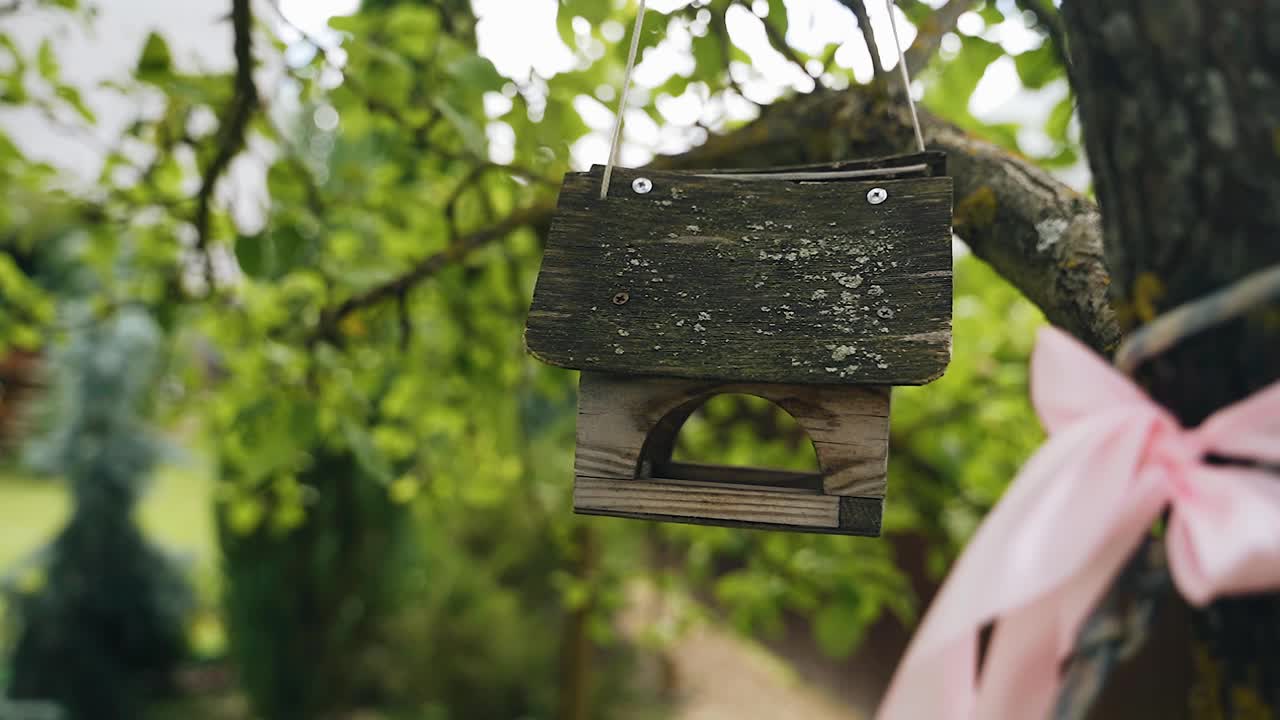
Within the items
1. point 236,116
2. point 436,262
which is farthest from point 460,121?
point 236,116

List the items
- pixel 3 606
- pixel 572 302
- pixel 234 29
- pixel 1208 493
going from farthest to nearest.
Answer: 1. pixel 3 606
2. pixel 234 29
3. pixel 572 302
4. pixel 1208 493

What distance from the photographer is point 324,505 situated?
558cm

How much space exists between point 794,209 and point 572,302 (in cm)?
28

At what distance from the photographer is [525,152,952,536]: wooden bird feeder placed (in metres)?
1.07

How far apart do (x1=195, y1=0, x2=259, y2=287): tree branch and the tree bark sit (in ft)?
5.37

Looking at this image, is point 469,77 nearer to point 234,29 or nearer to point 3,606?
point 234,29

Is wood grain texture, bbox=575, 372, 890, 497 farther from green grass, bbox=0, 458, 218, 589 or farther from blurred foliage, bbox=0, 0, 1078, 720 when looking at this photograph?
green grass, bbox=0, 458, 218, 589

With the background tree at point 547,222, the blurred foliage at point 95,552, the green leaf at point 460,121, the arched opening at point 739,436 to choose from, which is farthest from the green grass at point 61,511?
the green leaf at point 460,121

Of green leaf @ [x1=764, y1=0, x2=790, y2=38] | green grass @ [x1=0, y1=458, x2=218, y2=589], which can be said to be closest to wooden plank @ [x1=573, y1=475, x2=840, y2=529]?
green leaf @ [x1=764, y1=0, x2=790, y2=38]

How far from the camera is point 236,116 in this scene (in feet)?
6.66

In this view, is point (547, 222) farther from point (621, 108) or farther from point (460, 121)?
point (621, 108)

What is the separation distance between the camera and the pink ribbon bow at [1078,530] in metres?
0.60

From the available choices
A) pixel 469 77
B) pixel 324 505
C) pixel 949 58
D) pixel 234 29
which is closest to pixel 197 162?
pixel 234 29

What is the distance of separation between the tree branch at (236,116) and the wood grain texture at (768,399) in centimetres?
112
